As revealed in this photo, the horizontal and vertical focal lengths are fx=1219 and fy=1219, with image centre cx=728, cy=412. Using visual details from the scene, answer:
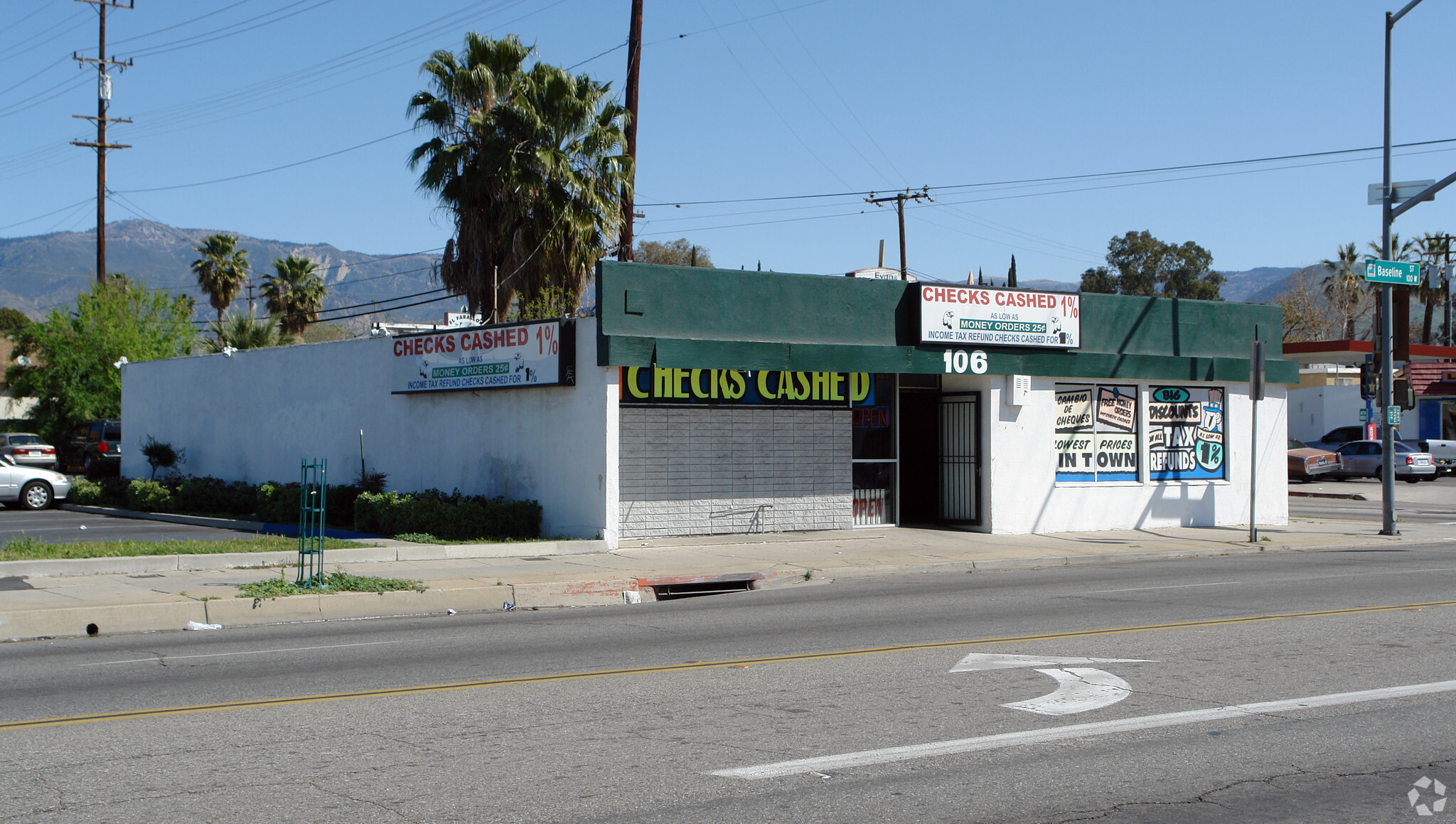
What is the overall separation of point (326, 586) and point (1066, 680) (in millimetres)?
8750

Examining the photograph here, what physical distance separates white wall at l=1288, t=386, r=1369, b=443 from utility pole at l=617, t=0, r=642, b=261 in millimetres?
40915

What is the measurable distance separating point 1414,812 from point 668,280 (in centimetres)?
1495

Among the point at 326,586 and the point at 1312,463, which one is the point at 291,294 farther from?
the point at 326,586

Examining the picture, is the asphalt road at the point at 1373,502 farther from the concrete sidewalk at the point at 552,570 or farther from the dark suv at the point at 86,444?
the dark suv at the point at 86,444

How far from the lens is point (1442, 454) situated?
4672 centimetres

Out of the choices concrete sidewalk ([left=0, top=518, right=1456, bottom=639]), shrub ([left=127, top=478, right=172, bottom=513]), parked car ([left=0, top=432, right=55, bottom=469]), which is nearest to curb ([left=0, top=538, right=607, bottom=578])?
concrete sidewalk ([left=0, top=518, right=1456, bottom=639])

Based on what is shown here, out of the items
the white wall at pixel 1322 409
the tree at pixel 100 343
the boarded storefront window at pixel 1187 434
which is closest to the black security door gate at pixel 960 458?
the boarded storefront window at pixel 1187 434

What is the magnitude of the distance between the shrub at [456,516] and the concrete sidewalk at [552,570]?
5.01ft

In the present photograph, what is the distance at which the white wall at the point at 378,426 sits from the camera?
761 inches

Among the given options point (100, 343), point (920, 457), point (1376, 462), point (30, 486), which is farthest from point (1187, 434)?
point (100, 343)

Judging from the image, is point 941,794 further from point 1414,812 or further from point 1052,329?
point 1052,329

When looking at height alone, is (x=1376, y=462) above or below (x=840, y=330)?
below

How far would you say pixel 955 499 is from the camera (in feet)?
75.9

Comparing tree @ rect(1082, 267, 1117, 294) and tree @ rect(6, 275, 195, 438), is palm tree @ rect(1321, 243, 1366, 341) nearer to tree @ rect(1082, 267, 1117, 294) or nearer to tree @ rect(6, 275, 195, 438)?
tree @ rect(1082, 267, 1117, 294)
